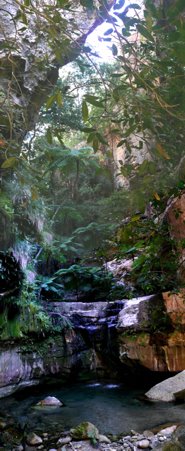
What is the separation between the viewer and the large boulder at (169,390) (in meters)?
A: 5.15

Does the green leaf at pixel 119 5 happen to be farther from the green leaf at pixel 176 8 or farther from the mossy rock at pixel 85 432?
the mossy rock at pixel 85 432

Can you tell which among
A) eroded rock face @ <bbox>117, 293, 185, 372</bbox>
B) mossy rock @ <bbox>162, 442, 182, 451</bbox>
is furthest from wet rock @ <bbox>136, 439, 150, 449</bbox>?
eroded rock face @ <bbox>117, 293, 185, 372</bbox>

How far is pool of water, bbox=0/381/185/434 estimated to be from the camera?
4.33 m

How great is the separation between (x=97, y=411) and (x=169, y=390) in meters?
1.13

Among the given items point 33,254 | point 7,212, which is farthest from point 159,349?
point 7,212

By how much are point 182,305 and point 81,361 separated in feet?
8.61

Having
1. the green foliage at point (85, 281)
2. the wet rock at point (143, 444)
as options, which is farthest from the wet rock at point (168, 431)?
the green foliage at point (85, 281)

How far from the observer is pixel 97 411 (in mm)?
4961

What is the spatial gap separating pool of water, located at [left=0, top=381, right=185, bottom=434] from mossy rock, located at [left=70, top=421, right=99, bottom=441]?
276 millimetres

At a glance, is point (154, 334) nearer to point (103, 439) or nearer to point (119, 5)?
point (103, 439)

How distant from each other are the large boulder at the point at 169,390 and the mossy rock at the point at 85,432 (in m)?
1.60

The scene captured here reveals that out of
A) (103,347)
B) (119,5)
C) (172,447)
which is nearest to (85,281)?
(103,347)

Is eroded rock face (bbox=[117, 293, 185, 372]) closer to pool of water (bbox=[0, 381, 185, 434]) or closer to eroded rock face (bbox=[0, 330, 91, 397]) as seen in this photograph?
pool of water (bbox=[0, 381, 185, 434])

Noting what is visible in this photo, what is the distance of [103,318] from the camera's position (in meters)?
8.03
